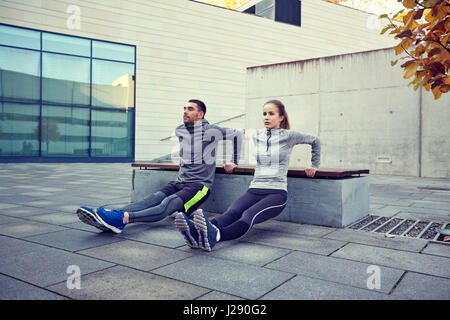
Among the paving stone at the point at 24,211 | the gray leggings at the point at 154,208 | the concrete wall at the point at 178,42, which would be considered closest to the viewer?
the gray leggings at the point at 154,208

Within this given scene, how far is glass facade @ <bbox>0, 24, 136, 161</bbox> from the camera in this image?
1694 centimetres

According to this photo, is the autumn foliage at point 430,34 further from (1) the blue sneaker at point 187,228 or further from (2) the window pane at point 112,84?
(2) the window pane at point 112,84

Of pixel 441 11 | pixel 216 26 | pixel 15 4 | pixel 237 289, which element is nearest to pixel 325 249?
pixel 237 289

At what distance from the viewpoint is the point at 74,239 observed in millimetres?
3889

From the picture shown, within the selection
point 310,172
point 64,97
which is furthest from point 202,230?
point 64,97

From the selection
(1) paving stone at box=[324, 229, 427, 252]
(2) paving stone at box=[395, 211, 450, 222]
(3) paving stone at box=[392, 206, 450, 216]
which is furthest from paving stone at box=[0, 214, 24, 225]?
(3) paving stone at box=[392, 206, 450, 216]

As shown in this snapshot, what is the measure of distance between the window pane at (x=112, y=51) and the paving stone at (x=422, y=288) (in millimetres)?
18730

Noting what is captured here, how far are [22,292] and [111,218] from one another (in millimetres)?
1495

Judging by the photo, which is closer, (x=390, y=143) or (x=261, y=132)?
(x=261, y=132)

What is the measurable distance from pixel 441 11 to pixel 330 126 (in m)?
11.9

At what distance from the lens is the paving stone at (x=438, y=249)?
3.53 m

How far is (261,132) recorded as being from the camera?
4.56 metres

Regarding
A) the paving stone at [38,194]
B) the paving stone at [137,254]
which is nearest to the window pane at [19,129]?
the paving stone at [38,194]
